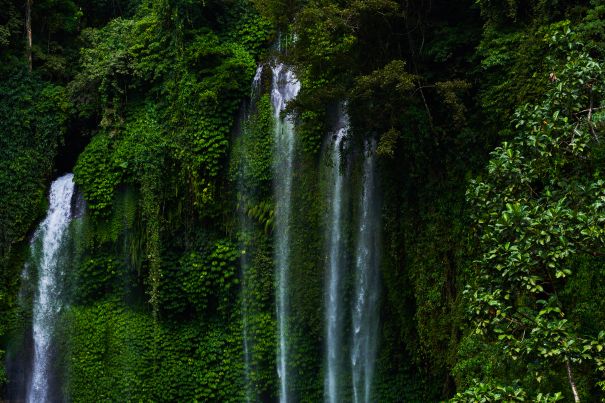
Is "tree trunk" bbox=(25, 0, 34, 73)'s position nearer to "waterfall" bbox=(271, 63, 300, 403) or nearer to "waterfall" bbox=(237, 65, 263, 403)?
"waterfall" bbox=(237, 65, 263, 403)

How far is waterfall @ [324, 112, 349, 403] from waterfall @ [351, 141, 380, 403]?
0.31 meters

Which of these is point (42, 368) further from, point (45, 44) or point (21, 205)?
point (45, 44)

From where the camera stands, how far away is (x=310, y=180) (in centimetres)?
1249

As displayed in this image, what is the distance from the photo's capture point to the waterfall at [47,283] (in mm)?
14398

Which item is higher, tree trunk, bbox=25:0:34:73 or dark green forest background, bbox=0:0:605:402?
tree trunk, bbox=25:0:34:73

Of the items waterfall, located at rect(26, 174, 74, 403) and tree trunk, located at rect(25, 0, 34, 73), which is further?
tree trunk, located at rect(25, 0, 34, 73)

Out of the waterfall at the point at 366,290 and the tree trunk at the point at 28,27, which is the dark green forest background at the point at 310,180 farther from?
the waterfall at the point at 366,290

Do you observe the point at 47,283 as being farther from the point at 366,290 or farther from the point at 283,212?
the point at 366,290

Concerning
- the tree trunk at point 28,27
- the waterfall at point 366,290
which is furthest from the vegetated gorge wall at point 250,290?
the tree trunk at point 28,27

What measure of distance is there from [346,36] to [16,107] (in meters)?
8.60

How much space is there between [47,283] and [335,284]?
22.1 feet

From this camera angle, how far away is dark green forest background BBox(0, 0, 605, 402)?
648 cm

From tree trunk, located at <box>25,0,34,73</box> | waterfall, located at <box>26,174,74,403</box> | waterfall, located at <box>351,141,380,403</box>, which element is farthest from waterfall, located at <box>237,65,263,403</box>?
tree trunk, located at <box>25,0,34,73</box>

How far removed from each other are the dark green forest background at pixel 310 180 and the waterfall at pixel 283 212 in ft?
0.77
